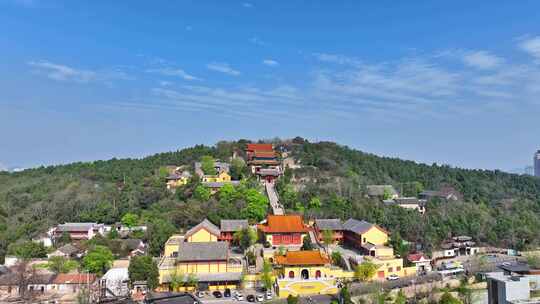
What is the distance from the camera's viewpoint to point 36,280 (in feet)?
101

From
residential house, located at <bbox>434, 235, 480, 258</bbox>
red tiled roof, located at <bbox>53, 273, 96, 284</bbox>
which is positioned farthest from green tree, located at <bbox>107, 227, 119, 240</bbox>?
residential house, located at <bbox>434, 235, 480, 258</bbox>

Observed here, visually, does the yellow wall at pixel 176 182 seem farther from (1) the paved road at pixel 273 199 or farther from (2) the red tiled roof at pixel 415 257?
(2) the red tiled roof at pixel 415 257

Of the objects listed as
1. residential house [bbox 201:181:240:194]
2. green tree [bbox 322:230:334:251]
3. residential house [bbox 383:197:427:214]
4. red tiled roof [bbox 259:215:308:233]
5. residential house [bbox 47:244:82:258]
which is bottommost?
residential house [bbox 47:244:82:258]

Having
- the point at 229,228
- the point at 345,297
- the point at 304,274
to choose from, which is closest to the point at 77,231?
the point at 229,228

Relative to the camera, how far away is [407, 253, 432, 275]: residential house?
34375 millimetres

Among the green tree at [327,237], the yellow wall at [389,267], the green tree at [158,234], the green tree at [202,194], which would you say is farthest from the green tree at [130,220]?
the yellow wall at [389,267]

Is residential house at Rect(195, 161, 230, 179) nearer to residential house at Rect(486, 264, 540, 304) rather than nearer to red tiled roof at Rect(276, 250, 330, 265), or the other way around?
red tiled roof at Rect(276, 250, 330, 265)

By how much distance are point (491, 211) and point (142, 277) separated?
46.0 metres

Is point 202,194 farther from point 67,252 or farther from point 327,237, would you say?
point 327,237

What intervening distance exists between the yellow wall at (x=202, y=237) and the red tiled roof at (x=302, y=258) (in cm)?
731

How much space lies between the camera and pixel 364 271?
3030 centimetres

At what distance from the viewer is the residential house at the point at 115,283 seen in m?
28.7

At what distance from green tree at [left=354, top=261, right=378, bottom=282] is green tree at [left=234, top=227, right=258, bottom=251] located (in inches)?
367

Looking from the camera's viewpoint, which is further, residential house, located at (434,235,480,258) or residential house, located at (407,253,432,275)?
residential house, located at (434,235,480,258)
